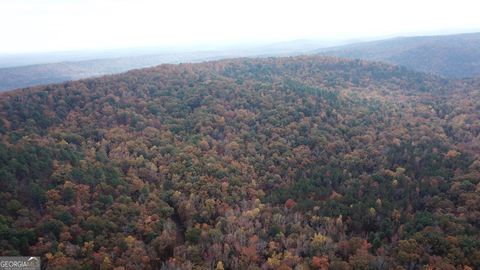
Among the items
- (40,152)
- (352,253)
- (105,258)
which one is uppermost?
(40,152)

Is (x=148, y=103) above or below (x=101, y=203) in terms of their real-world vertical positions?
above

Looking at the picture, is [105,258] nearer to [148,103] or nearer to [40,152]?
[40,152]

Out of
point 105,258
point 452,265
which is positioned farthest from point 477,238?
point 105,258

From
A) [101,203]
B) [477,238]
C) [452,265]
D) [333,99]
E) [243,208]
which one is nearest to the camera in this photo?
[452,265]

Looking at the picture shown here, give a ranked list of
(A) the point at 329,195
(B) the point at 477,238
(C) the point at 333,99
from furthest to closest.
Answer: (C) the point at 333,99
(A) the point at 329,195
(B) the point at 477,238

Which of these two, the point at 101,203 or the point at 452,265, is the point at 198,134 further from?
the point at 452,265

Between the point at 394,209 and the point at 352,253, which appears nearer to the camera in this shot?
the point at 352,253
